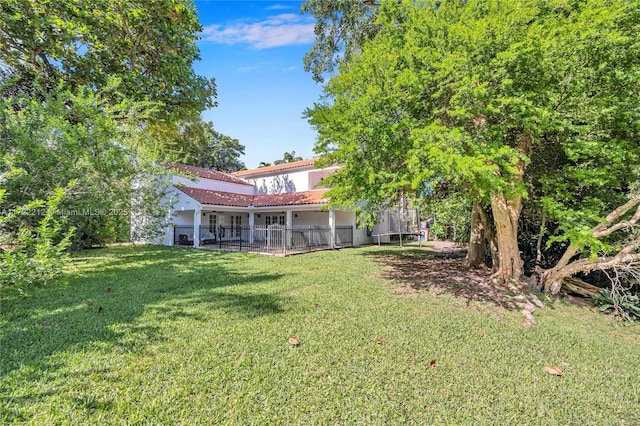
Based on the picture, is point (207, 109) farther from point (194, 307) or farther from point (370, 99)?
point (194, 307)

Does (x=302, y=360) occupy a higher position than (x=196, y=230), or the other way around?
(x=196, y=230)

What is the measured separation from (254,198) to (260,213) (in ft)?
4.32

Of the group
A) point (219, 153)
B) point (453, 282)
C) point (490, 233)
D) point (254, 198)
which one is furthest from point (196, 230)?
point (219, 153)

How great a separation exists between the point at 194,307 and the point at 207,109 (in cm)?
1332

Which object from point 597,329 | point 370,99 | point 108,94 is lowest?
point 597,329

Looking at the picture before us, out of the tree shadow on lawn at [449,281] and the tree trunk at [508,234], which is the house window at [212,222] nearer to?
the tree shadow on lawn at [449,281]

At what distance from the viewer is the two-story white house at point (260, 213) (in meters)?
16.4

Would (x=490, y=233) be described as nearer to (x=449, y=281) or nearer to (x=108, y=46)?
(x=449, y=281)

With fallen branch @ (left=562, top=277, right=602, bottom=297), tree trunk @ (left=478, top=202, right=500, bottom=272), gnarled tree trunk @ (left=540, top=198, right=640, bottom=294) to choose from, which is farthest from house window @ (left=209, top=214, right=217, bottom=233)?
fallen branch @ (left=562, top=277, right=602, bottom=297)

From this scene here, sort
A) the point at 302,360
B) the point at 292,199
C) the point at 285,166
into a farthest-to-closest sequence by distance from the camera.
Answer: the point at 285,166 → the point at 292,199 → the point at 302,360

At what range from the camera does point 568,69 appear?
19.1 feet

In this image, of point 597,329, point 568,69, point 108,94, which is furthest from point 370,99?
point 108,94

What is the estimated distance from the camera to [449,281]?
342 inches

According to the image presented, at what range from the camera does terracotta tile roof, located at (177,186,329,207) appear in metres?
17.8
